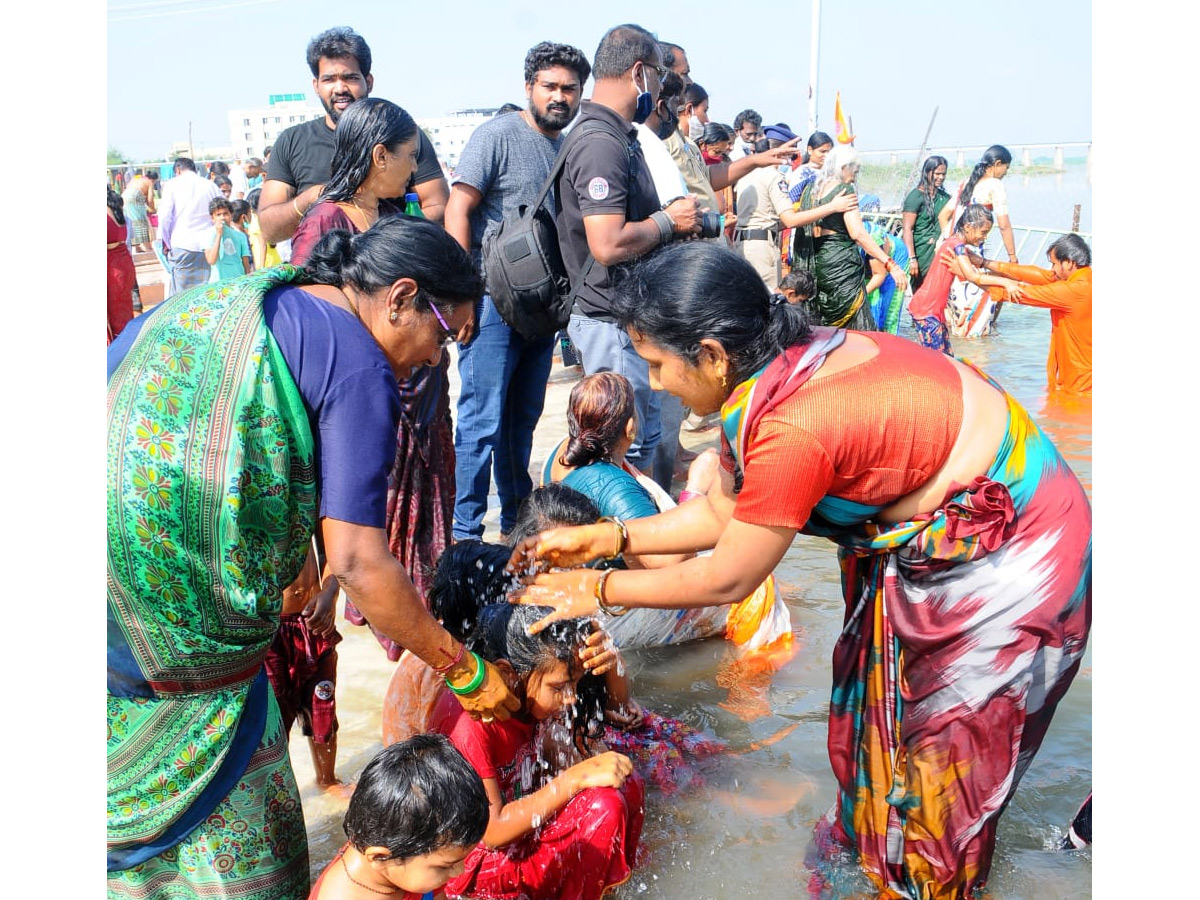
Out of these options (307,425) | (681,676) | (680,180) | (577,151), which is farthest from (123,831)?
(680,180)

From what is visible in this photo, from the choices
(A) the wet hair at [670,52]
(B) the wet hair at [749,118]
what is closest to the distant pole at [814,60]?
(B) the wet hair at [749,118]

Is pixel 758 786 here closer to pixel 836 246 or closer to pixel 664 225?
pixel 664 225

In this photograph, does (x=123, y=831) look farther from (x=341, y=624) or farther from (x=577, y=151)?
(x=577, y=151)

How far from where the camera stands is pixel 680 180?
15.7 feet

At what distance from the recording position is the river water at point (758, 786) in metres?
2.90

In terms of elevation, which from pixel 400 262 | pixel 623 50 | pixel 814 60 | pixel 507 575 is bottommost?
pixel 507 575

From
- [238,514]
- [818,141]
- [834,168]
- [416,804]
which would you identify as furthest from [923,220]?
[238,514]

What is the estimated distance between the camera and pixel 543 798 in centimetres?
266

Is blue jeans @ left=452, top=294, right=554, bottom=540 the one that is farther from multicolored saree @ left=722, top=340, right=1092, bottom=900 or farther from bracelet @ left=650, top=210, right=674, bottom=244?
multicolored saree @ left=722, top=340, right=1092, bottom=900

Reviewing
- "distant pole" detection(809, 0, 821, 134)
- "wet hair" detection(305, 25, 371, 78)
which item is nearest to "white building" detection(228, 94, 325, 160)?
"distant pole" detection(809, 0, 821, 134)

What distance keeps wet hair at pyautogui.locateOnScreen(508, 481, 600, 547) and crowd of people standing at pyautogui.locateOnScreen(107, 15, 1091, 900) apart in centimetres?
1

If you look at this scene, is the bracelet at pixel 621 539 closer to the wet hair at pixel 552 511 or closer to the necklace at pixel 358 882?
the wet hair at pixel 552 511

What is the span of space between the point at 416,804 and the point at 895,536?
124cm

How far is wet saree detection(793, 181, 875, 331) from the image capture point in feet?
26.7
